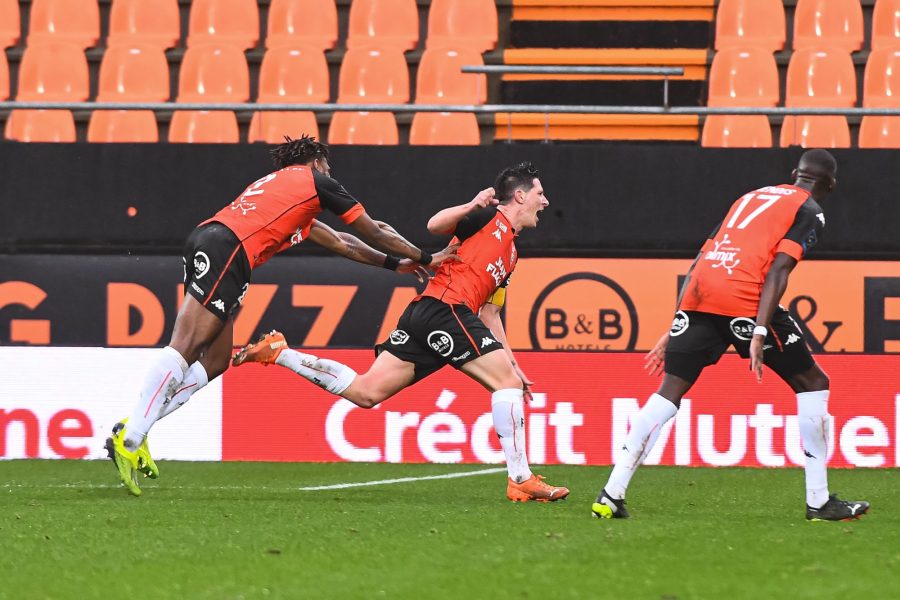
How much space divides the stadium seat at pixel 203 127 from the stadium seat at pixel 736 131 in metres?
4.60

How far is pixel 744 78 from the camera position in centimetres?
1466

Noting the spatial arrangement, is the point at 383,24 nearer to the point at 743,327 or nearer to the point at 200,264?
the point at 200,264

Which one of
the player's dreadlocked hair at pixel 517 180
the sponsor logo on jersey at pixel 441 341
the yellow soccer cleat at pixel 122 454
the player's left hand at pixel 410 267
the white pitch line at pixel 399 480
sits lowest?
the white pitch line at pixel 399 480

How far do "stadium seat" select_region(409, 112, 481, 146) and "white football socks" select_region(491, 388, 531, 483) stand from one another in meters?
6.11

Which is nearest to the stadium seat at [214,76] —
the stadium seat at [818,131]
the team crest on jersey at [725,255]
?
the stadium seat at [818,131]

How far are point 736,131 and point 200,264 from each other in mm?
7319

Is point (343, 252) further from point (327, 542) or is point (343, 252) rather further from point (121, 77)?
point (121, 77)

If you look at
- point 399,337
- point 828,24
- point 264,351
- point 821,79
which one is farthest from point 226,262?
point 828,24

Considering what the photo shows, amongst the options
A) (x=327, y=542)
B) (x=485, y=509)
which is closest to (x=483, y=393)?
(x=485, y=509)

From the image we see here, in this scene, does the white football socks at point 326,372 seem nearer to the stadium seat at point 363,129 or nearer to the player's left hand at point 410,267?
the player's left hand at point 410,267

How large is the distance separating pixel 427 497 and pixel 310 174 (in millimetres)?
1983

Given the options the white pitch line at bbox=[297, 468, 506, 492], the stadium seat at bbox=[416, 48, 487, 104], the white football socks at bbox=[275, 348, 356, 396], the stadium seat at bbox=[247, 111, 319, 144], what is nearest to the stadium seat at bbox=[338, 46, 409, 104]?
the stadium seat at bbox=[416, 48, 487, 104]

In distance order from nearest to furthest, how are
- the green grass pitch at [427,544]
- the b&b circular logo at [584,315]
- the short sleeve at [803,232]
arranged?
the green grass pitch at [427,544]
the short sleeve at [803,232]
the b&b circular logo at [584,315]

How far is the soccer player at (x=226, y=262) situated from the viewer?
8133mm
